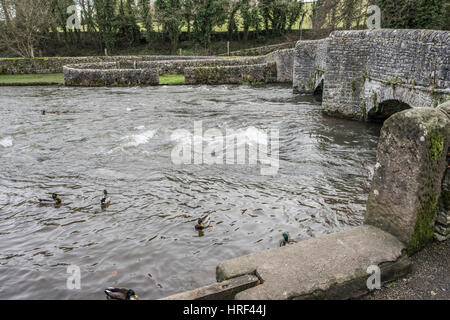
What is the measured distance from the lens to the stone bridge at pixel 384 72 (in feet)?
29.2

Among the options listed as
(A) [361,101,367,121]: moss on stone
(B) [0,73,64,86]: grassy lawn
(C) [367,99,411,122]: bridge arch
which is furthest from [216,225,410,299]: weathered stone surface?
(B) [0,73,64,86]: grassy lawn

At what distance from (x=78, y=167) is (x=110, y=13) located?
4519cm

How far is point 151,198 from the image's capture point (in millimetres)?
8586

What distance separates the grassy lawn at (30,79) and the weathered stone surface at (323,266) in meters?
28.1

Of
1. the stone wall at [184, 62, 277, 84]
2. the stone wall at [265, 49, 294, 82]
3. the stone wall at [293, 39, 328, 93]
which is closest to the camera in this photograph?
the stone wall at [293, 39, 328, 93]

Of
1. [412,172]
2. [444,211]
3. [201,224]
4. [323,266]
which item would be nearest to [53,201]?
[201,224]

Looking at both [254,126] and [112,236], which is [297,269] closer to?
[112,236]

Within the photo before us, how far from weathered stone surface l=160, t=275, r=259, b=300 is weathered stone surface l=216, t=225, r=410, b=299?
0.35ft

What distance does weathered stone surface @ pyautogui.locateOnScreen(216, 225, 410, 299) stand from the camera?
12.1 ft

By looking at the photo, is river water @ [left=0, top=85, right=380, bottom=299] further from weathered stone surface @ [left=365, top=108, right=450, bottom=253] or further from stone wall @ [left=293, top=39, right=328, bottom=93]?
stone wall @ [left=293, top=39, right=328, bottom=93]

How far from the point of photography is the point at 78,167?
10742 millimetres

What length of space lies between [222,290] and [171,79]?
86.1ft
